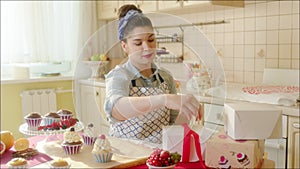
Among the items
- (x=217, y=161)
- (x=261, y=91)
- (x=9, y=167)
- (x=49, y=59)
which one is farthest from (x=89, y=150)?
(x=49, y=59)

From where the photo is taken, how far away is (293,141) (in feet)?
4.92

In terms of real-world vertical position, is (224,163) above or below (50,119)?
below

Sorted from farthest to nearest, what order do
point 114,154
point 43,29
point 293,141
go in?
point 43,29, point 293,141, point 114,154

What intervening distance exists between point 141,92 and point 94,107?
10 cm

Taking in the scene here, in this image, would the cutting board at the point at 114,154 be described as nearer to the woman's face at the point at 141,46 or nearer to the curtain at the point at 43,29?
the woman's face at the point at 141,46

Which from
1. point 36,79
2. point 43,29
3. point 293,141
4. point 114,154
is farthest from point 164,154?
point 43,29

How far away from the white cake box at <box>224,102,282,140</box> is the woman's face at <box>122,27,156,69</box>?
1.18 feet

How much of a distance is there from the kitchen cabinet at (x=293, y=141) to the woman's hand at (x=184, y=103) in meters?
1.20

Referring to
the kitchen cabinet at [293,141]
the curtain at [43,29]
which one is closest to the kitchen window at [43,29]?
the curtain at [43,29]

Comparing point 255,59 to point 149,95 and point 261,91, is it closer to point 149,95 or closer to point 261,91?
point 261,91

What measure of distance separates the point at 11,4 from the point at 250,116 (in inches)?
85.1

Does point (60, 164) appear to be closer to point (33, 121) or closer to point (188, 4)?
point (33, 121)

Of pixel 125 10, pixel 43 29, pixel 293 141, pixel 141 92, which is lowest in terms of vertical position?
pixel 293 141

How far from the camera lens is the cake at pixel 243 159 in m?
0.77
